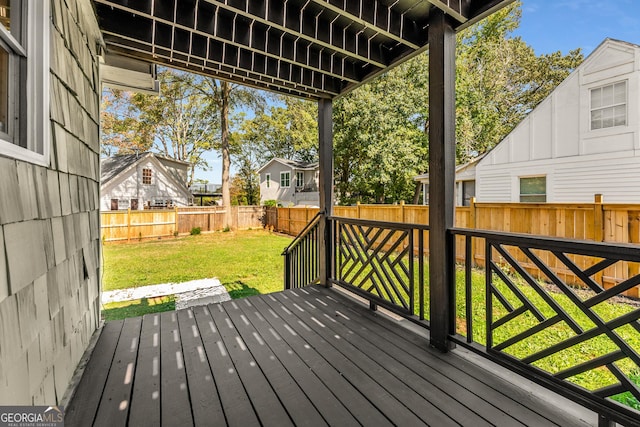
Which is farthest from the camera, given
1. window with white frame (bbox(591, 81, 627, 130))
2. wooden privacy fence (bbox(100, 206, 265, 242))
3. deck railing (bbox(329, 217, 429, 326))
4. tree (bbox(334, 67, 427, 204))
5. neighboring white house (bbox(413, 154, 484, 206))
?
tree (bbox(334, 67, 427, 204))

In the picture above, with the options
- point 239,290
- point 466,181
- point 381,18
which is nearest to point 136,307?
point 239,290

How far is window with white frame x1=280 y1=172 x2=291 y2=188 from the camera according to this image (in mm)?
17495

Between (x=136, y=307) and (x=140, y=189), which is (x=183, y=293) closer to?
(x=136, y=307)

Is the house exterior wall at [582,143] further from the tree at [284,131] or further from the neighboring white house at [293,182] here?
the neighboring white house at [293,182]

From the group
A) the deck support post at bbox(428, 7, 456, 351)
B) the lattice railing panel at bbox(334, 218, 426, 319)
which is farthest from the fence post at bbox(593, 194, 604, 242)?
the deck support post at bbox(428, 7, 456, 351)

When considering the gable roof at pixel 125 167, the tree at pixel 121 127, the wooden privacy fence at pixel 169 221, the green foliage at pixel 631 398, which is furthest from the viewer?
the tree at pixel 121 127

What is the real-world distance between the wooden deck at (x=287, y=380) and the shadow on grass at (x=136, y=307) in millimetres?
1637

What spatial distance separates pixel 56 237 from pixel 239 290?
148 inches

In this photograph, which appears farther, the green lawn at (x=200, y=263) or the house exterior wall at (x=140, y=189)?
the house exterior wall at (x=140, y=189)

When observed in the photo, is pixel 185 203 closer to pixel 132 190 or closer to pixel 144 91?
pixel 132 190

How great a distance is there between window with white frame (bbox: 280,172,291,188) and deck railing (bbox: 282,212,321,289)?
13.3 meters

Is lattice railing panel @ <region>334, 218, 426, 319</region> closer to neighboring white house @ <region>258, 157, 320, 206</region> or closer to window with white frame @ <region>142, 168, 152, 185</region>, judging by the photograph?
neighboring white house @ <region>258, 157, 320, 206</region>

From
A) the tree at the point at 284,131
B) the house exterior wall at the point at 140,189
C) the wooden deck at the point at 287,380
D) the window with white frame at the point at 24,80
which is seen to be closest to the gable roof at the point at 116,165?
the house exterior wall at the point at 140,189

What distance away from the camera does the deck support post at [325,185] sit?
3.46 meters
